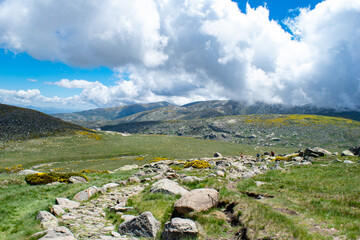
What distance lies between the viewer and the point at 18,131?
77.0 m

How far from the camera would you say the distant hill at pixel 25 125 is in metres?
74.8

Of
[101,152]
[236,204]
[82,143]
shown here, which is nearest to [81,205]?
[236,204]

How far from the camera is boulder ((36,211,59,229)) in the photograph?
33.8 feet

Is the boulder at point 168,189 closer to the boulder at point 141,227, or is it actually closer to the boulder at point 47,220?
the boulder at point 141,227

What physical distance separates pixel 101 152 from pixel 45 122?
43711 mm

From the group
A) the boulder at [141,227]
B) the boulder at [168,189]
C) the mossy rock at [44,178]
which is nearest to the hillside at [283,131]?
the mossy rock at [44,178]

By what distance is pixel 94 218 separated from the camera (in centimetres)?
1171

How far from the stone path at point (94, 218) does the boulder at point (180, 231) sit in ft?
7.23

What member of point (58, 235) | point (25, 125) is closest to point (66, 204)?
point (58, 235)

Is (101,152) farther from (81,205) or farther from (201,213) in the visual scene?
(201,213)

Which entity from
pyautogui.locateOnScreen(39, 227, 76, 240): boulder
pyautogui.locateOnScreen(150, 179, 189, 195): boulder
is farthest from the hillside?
pyautogui.locateOnScreen(39, 227, 76, 240): boulder

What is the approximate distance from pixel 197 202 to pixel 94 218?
650cm

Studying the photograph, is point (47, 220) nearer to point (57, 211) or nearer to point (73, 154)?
point (57, 211)

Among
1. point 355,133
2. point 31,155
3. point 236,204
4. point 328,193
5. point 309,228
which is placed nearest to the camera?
point 309,228
